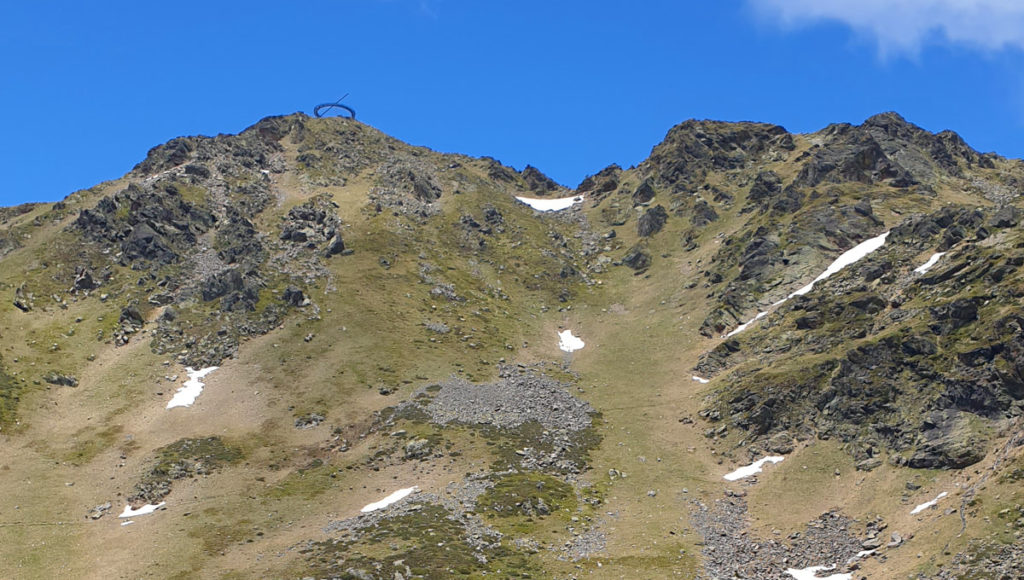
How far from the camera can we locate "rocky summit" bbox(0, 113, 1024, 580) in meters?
59.3

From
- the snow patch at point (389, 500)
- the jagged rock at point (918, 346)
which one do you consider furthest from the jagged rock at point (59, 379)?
the jagged rock at point (918, 346)

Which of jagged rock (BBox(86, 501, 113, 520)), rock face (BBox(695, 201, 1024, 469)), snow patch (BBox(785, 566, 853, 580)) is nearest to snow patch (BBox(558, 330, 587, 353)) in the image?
rock face (BBox(695, 201, 1024, 469))

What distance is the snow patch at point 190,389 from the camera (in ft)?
314

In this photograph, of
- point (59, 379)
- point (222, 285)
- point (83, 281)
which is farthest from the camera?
point (83, 281)

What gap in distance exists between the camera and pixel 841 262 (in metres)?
118

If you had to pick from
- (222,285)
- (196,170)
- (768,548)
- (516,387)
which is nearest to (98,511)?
(516,387)

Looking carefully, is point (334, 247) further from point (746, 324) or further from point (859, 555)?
point (859, 555)

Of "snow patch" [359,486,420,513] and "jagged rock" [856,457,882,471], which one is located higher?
"snow patch" [359,486,420,513]

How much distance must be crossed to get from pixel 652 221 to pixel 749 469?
107m

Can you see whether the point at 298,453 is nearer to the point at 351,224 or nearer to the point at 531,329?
the point at 531,329

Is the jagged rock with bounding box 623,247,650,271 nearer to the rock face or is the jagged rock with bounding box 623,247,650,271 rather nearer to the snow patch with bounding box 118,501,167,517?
the rock face

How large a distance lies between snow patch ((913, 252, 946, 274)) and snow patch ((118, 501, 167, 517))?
9528cm

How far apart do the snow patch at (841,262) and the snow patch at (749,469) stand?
3736 centimetres

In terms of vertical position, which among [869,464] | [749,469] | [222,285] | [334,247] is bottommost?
[869,464]
